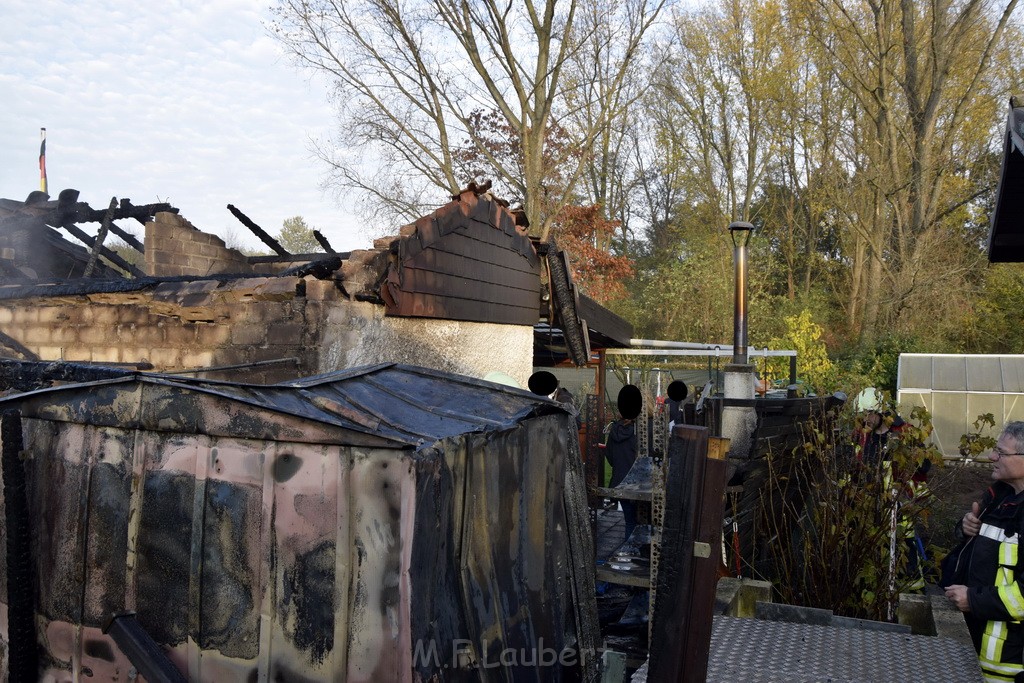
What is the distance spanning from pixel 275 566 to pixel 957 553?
3.68 meters

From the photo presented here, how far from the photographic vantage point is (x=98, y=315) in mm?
6332

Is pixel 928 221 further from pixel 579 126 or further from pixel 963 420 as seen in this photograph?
pixel 579 126

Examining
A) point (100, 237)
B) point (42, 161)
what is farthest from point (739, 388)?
point (42, 161)

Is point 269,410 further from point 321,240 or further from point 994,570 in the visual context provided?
point 321,240

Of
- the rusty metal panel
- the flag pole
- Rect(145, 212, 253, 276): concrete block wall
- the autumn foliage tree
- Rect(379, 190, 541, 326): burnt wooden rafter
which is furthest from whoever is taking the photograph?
the autumn foliage tree

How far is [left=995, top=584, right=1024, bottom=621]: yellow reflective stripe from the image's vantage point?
3.40 metres

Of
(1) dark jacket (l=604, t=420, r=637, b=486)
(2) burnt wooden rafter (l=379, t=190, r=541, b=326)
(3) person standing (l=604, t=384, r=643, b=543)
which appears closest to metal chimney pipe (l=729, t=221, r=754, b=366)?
(3) person standing (l=604, t=384, r=643, b=543)

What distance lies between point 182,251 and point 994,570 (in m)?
8.54

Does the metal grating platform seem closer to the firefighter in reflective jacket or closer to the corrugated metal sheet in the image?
the firefighter in reflective jacket

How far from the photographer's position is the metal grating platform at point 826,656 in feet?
10.3

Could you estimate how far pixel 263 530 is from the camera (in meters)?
2.40

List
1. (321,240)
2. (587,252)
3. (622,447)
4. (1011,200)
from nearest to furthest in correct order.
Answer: (1011,200), (321,240), (622,447), (587,252)

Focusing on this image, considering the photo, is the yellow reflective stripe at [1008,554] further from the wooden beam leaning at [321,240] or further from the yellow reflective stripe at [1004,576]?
the wooden beam leaning at [321,240]

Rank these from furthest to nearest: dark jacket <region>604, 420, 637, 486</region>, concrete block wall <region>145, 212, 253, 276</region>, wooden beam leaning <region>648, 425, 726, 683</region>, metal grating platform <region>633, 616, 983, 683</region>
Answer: dark jacket <region>604, 420, 637, 486</region> < concrete block wall <region>145, 212, 253, 276</region> < metal grating platform <region>633, 616, 983, 683</region> < wooden beam leaning <region>648, 425, 726, 683</region>
